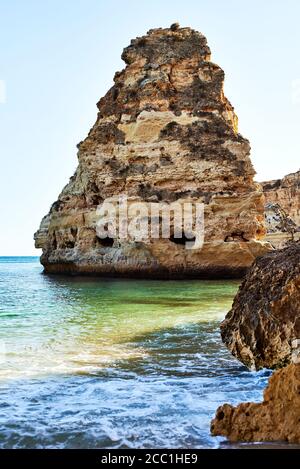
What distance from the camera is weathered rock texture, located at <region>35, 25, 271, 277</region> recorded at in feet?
82.4

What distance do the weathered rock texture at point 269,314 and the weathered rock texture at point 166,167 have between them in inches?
751

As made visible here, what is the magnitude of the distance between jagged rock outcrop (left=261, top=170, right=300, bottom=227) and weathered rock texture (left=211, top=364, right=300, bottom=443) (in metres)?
49.7

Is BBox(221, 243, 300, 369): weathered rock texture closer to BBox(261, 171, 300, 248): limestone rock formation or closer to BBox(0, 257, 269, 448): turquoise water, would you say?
BBox(0, 257, 269, 448): turquoise water

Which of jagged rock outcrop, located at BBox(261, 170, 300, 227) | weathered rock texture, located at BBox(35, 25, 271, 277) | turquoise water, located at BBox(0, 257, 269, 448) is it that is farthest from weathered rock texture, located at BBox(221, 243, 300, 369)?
jagged rock outcrop, located at BBox(261, 170, 300, 227)

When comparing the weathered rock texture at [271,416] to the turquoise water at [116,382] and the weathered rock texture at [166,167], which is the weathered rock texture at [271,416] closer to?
the turquoise water at [116,382]

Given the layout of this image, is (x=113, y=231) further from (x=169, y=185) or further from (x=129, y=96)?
(x=129, y=96)

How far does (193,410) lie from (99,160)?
26.6 metres

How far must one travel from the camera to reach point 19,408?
397 cm

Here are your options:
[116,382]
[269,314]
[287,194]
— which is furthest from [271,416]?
[287,194]

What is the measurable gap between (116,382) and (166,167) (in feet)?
74.4

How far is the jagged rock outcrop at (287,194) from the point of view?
51672 mm

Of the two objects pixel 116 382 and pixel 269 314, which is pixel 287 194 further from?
pixel 116 382

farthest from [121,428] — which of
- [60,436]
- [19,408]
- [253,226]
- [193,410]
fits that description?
[253,226]

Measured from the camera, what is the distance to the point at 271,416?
317cm
